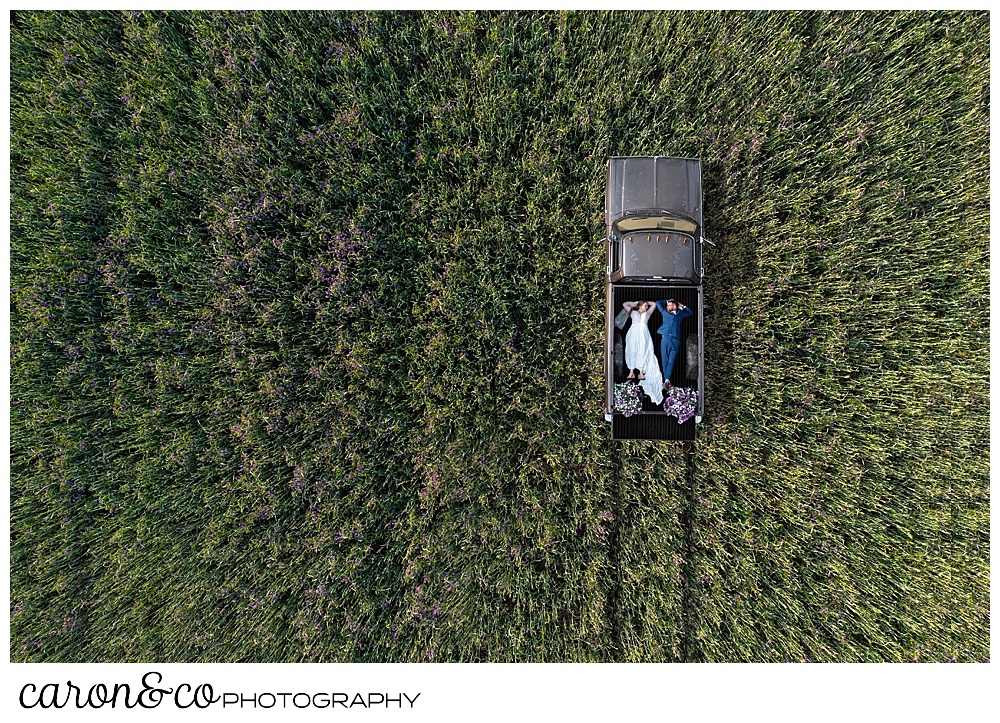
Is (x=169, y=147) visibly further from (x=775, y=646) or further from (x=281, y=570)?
(x=775, y=646)

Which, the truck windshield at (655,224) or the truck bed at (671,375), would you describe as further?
the truck bed at (671,375)

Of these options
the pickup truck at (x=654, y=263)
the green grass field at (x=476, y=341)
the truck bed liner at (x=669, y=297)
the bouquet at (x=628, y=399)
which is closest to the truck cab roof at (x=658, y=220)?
the pickup truck at (x=654, y=263)

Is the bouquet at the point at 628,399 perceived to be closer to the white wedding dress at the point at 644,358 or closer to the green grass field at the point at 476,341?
the white wedding dress at the point at 644,358

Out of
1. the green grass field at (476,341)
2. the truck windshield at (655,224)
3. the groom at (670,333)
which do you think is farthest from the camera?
the green grass field at (476,341)

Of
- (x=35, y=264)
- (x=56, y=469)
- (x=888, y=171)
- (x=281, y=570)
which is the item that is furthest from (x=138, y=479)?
(x=888, y=171)

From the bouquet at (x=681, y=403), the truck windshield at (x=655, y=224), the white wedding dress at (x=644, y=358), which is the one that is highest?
the truck windshield at (x=655, y=224)

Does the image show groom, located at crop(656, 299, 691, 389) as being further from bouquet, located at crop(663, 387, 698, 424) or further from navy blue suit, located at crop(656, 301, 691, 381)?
bouquet, located at crop(663, 387, 698, 424)

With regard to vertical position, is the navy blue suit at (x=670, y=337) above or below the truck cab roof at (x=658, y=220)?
below
